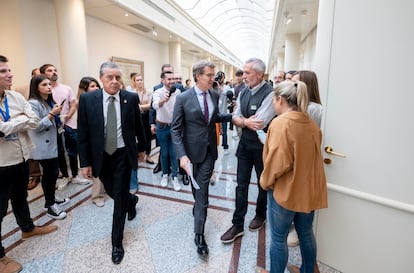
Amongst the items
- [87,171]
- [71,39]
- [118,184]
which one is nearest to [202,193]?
[118,184]

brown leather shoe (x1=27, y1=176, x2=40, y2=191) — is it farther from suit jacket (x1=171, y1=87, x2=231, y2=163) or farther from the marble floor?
suit jacket (x1=171, y1=87, x2=231, y2=163)

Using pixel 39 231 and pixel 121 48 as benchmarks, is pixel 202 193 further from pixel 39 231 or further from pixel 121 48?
pixel 121 48

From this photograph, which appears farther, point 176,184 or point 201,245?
point 176,184

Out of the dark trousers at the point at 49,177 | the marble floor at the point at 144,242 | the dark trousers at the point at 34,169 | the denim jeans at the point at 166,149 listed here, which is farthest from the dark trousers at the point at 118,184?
the dark trousers at the point at 34,169

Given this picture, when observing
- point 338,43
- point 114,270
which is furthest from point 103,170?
point 338,43

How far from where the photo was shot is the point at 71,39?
4.05 m

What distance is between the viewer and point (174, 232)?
2221 millimetres

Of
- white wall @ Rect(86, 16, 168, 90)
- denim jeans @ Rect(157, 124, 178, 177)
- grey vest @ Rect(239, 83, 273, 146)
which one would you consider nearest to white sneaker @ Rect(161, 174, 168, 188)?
denim jeans @ Rect(157, 124, 178, 177)

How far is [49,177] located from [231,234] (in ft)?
6.81

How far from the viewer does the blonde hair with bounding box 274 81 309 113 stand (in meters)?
1.25

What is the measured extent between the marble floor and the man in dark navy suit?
227 mm

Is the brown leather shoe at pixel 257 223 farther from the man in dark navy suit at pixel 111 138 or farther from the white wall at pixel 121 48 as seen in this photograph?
the white wall at pixel 121 48

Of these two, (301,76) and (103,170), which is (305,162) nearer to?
(301,76)

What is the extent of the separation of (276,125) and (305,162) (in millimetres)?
260
